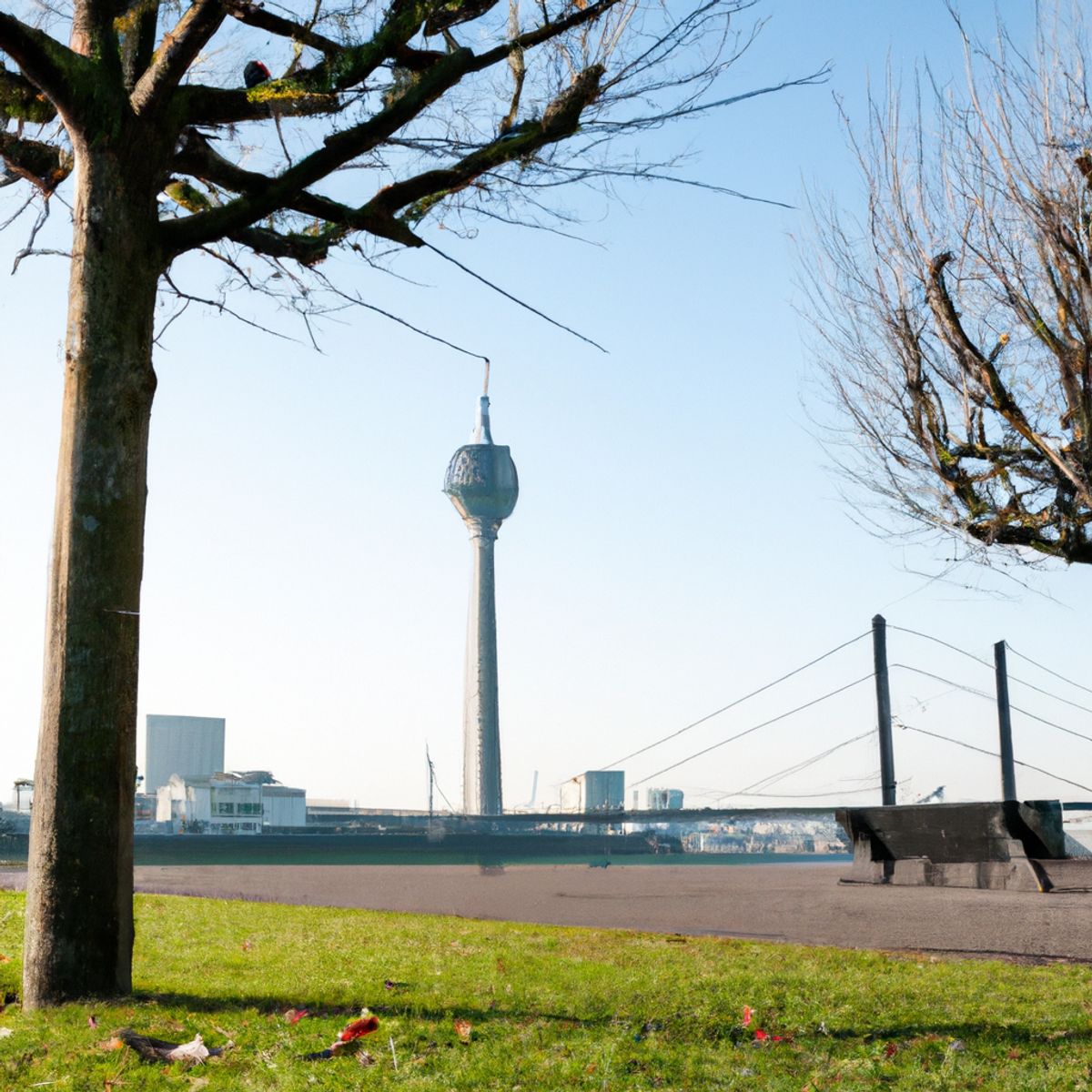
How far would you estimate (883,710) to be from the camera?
2481 cm

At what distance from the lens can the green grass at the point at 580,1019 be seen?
14.9ft

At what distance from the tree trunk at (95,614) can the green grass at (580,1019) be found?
403 millimetres

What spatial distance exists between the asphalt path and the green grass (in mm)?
1644

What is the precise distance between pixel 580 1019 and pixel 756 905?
8126 millimetres

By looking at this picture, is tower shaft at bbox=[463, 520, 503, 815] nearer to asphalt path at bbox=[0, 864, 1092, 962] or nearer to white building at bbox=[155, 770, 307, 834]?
white building at bbox=[155, 770, 307, 834]

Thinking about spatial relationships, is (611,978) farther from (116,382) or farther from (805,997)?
(116,382)

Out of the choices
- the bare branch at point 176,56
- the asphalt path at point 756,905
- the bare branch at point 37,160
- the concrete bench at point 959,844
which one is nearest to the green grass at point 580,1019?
the asphalt path at point 756,905

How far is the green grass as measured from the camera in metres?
4.55

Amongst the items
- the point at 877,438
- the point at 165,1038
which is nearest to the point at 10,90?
the point at 165,1038

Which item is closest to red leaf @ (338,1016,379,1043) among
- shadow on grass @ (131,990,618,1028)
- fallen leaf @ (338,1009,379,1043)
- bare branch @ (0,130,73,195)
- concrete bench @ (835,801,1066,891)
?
fallen leaf @ (338,1009,379,1043)

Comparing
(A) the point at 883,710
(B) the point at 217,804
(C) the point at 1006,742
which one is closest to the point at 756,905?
(A) the point at 883,710

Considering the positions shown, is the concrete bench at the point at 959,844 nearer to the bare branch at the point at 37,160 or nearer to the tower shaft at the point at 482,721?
the bare branch at the point at 37,160

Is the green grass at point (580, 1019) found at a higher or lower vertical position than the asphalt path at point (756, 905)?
higher

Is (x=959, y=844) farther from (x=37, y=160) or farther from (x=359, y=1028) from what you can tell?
(x=37, y=160)
